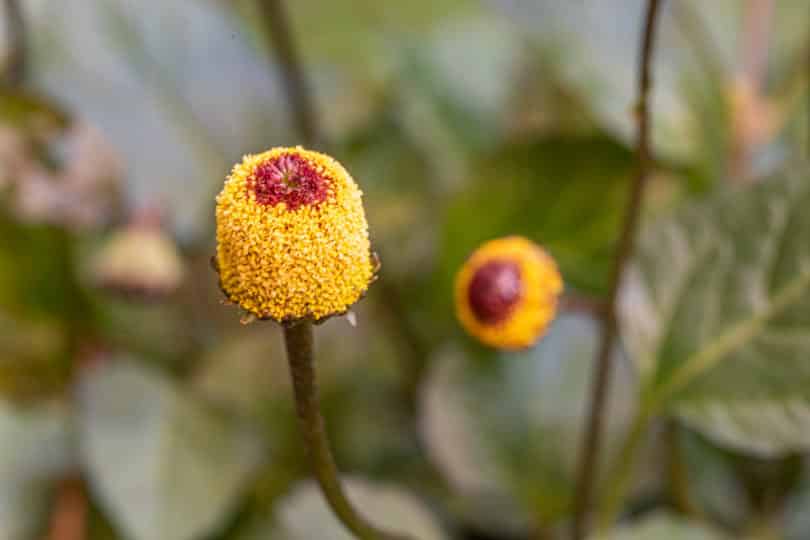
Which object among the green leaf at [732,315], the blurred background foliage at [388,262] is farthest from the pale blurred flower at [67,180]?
the green leaf at [732,315]

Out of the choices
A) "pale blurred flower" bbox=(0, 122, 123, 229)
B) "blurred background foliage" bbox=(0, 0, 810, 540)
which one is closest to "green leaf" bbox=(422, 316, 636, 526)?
"blurred background foliage" bbox=(0, 0, 810, 540)

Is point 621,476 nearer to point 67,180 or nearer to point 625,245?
point 625,245

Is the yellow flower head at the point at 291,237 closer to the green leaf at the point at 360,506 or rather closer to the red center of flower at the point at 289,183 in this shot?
the red center of flower at the point at 289,183

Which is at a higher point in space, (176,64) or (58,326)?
(176,64)

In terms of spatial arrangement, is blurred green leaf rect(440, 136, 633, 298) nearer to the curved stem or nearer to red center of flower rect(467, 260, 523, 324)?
red center of flower rect(467, 260, 523, 324)

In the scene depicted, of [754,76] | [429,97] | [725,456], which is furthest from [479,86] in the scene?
[725,456]

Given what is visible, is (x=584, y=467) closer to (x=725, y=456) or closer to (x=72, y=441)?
(x=725, y=456)
